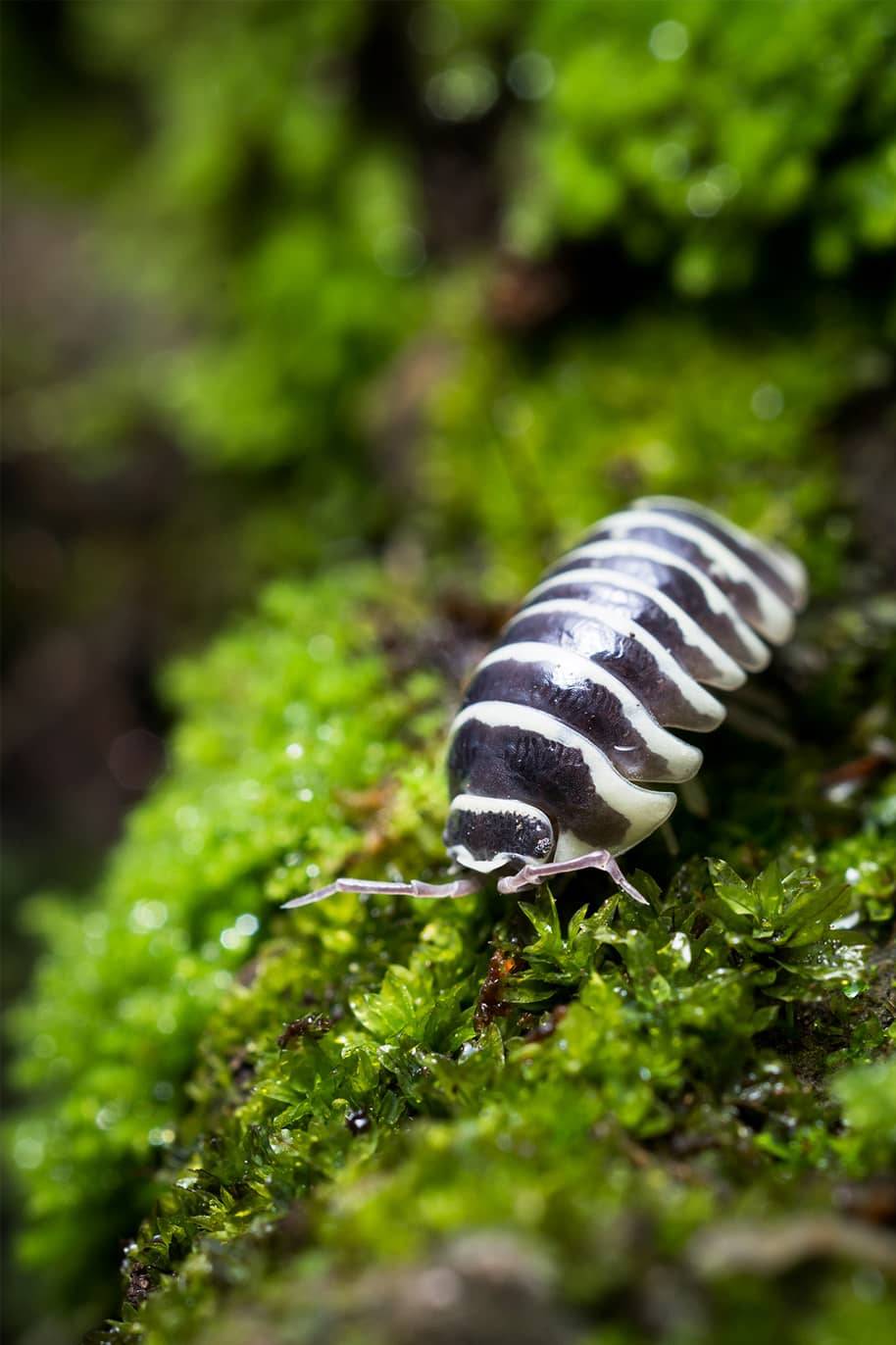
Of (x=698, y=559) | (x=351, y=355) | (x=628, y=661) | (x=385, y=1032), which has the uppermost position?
(x=351, y=355)

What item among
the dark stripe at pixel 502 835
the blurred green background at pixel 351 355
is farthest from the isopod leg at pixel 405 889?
the blurred green background at pixel 351 355

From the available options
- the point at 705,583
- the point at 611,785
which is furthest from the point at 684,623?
the point at 611,785

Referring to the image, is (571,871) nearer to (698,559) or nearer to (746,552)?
(698,559)

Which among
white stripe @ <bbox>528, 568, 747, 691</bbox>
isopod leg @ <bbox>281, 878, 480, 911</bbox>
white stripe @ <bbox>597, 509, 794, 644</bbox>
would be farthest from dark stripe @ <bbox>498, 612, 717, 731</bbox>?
isopod leg @ <bbox>281, 878, 480, 911</bbox>

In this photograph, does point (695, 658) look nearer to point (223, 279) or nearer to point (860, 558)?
point (860, 558)

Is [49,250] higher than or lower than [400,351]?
higher

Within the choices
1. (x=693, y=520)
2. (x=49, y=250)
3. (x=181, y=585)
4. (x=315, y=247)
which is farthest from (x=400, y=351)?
(x=49, y=250)
